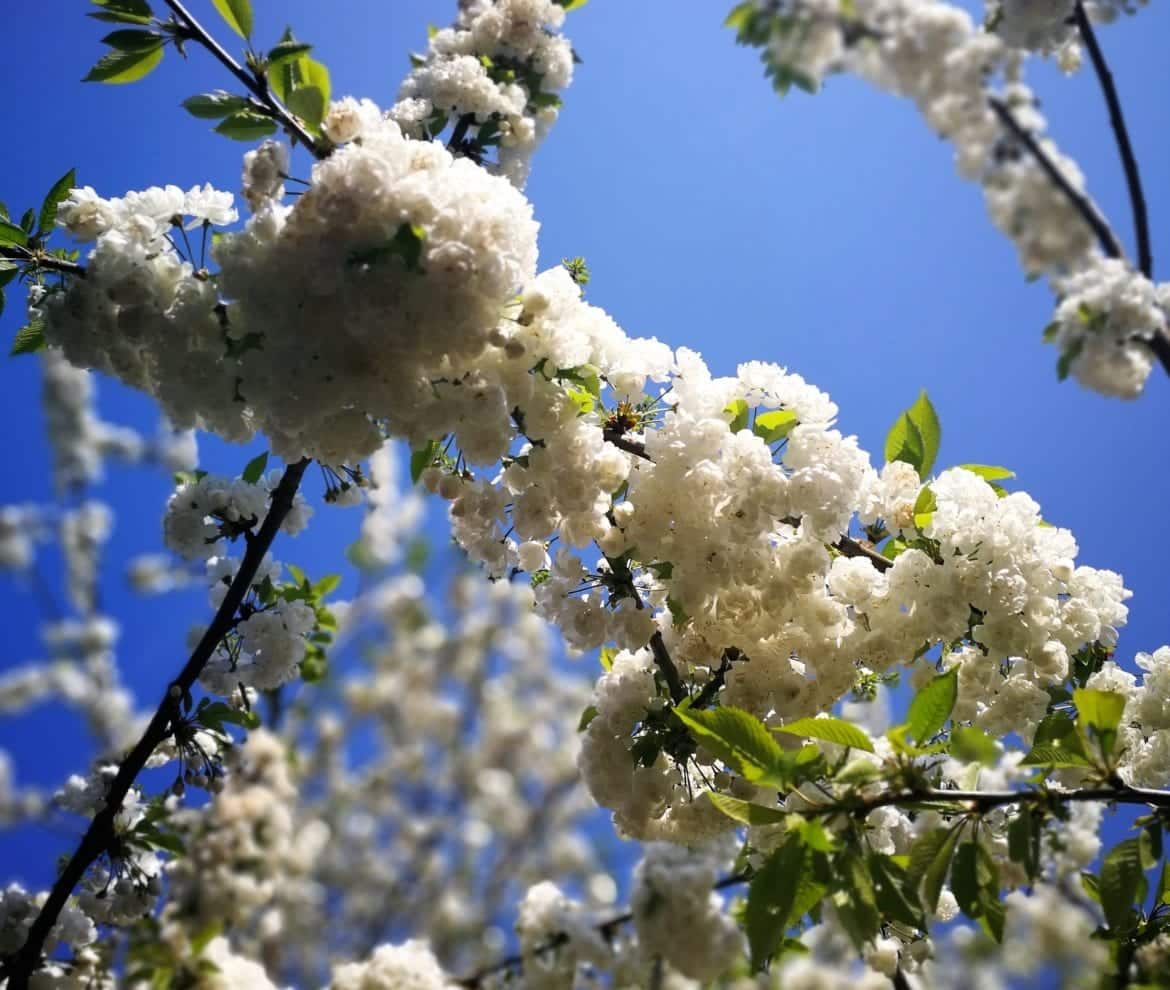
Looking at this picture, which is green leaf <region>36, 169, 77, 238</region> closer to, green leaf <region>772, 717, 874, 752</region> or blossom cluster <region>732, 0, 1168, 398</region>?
blossom cluster <region>732, 0, 1168, 398</region>

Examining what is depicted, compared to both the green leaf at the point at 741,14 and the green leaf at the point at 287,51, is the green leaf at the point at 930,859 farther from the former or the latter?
the green leaf at the point at 287,51

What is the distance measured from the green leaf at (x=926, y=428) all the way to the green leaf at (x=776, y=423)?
40 cm

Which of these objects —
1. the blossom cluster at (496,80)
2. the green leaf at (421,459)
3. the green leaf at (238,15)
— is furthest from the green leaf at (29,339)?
the blossom cluster at (496,80)

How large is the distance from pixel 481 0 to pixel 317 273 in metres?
2.11

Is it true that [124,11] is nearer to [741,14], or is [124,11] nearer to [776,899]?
[741,14]

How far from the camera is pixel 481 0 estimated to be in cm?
323

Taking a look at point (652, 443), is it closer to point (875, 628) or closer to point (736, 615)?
point (736, 615)

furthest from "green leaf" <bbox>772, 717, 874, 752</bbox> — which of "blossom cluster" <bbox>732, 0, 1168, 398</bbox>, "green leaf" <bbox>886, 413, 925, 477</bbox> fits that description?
"green leaf" <bbox>886, 413, 925, 477</bbox>

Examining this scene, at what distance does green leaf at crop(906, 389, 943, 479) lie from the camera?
2.24 meters

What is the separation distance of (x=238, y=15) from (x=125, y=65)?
1.28ft

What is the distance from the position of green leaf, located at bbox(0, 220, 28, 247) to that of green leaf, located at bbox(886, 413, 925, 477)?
2200mm

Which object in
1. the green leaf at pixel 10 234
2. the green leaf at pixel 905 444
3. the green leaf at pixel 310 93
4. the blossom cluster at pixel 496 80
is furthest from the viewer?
the blossom cluster at pixel 496 80

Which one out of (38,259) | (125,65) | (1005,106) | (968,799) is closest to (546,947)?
(968,799)

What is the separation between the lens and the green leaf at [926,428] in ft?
7.35
